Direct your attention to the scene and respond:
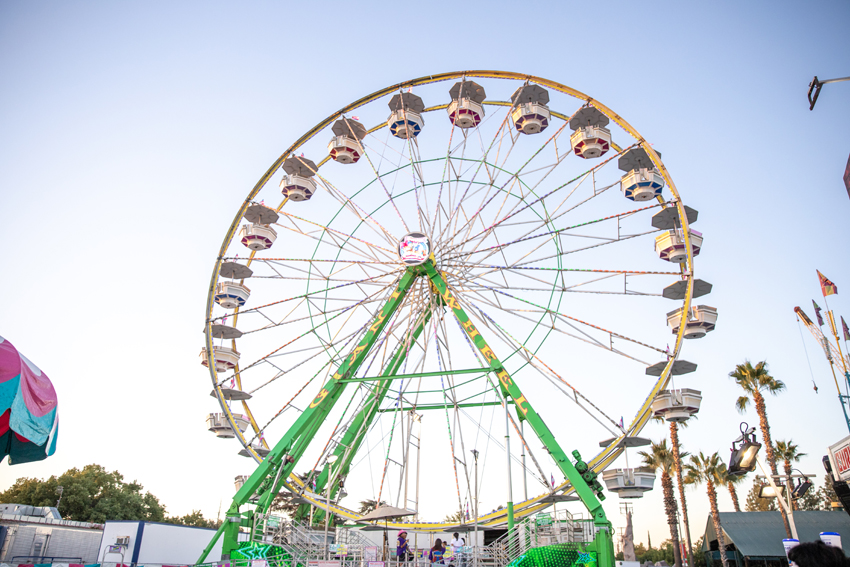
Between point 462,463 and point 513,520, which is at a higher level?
point 462,463

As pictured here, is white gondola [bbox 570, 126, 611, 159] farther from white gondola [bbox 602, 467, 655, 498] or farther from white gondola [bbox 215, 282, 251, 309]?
white gondola [bbox 215, 282, 251, 309]

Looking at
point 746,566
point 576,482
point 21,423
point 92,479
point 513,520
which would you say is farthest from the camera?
point 92,479

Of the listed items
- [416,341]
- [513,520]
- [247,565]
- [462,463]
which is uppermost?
[416,341]

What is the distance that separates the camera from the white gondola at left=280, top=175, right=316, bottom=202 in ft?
65.7

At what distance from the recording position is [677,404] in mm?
15070

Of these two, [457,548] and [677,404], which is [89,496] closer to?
[457,548]

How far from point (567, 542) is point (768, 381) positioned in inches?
768

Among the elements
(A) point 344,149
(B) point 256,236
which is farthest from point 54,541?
(A) point 344,149

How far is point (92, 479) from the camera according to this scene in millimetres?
47406

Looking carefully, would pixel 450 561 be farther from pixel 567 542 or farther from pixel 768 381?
pixel 768 381

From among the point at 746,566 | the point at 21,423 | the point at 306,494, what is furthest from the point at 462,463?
the point at 746,566

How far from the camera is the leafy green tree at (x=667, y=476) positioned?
29.3 metres

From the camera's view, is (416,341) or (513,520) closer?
(513,520)

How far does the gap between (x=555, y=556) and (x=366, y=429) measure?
7258 millimetres
